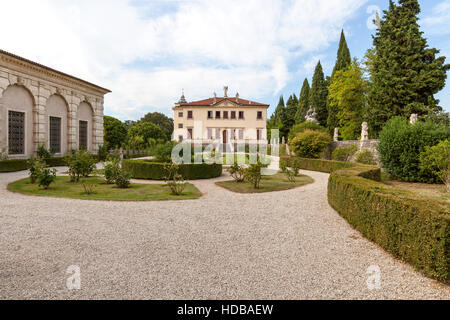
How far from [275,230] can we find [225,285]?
250cm

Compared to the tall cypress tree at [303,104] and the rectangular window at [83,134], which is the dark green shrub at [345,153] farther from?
the tall cypress tree at [303,104]

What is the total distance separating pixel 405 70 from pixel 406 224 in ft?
68.8

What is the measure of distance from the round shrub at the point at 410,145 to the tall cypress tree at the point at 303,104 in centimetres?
3072

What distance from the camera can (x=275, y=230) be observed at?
541 centimetres

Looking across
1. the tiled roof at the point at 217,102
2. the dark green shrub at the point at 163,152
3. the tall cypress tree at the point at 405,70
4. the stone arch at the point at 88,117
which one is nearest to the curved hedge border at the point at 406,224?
the dark green shrub at the point at 163,152

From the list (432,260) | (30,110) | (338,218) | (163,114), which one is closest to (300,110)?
(163,114)

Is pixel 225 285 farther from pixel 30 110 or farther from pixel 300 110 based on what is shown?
pixel 300 110

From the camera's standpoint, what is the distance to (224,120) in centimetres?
4512

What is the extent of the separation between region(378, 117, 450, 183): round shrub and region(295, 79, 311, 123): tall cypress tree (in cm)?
3072

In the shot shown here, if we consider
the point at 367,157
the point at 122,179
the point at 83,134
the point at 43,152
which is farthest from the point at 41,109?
the point at 367,157

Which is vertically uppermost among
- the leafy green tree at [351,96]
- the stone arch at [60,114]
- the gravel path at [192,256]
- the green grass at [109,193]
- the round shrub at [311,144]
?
the leafy green tree at [351,96]

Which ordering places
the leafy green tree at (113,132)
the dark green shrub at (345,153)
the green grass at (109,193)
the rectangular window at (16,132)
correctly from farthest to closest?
the leafy green tree at (113,132) → the dark green shrub at (345,153) → the rectangular window at (16,132) → the green grass at (109,193)

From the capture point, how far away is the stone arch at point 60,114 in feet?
65.8

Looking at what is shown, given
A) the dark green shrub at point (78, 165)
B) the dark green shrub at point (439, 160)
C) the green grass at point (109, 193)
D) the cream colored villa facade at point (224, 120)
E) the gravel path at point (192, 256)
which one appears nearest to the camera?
the gravel path at point (192, 256)
